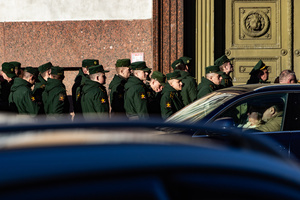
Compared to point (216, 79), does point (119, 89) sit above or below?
below

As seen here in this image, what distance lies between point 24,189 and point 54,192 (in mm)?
65

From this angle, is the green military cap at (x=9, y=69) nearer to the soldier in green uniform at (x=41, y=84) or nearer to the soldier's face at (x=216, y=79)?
the soldier in green uniform at (x=41, y=84)

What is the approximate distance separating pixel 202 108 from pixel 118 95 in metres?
3.49

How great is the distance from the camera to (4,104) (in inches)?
340

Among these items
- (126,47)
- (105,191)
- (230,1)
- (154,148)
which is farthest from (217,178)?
(230,1)

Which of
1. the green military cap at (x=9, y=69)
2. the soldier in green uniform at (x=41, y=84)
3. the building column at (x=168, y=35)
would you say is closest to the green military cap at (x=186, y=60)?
the building column at (x=168, y=35)

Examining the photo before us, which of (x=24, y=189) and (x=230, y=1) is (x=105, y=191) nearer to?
(x=24, y=189)

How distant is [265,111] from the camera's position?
4992mm

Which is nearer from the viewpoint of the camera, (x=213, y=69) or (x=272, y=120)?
(x=272, y=120)

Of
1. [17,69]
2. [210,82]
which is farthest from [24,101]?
[210,82]

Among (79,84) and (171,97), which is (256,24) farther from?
(171,97)

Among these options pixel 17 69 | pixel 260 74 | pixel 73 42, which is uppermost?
pixel 73 42

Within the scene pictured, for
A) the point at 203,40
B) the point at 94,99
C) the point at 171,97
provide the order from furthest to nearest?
the point at 203,40 < the point at 171,97 < the point at 94,99

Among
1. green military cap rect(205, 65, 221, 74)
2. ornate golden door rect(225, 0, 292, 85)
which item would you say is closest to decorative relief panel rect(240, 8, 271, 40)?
ornate golden door rect(225, 0, 292, 85)
